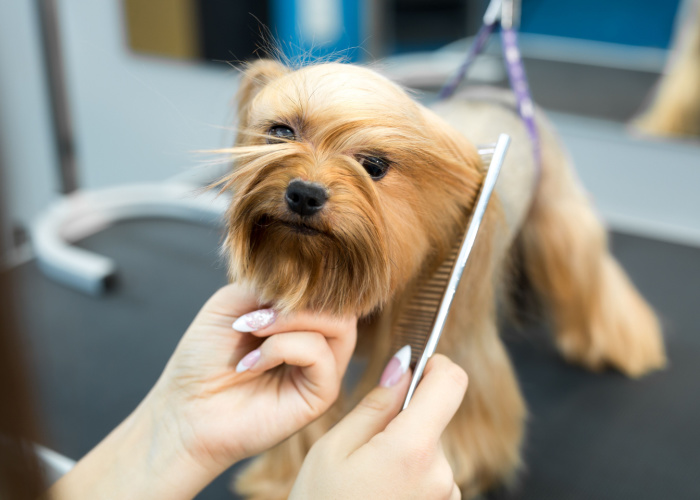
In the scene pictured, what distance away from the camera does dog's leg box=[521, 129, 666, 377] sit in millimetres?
924

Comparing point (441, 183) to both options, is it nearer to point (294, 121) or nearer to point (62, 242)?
point (294, 121)

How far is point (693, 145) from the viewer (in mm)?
1441

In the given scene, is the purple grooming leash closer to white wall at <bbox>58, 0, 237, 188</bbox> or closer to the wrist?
the wrist

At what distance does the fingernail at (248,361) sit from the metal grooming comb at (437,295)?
5.0 inches

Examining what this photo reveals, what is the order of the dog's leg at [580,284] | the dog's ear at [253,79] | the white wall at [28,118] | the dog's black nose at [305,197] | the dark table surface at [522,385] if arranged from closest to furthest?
the dog's black nose at [305,197] < the dog's ear at [253,79] < the dark table surface at [522,385] < the dog's leg at [580,284] < the white wall at [28,118]

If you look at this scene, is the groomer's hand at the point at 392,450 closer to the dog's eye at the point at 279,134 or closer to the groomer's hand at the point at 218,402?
the groomer's hand at the point at 218,402

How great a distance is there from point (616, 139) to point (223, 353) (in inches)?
52.5

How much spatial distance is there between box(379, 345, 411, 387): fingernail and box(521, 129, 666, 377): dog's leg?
46cm

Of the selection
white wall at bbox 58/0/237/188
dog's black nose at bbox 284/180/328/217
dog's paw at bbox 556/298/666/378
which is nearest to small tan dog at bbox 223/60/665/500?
dog's black nose at bbox 284/180/328/217

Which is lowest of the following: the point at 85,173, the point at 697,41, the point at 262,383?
the point at 85,173

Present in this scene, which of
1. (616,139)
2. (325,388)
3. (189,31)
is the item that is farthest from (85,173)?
(325,388)

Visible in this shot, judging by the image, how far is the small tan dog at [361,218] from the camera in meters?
0.44

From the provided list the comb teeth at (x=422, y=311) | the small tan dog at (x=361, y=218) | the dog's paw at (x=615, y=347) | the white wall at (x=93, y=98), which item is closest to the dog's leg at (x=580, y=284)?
the dog's paw at (x=615, y=347)

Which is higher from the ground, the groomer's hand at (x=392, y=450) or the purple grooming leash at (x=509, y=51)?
the purple grooming leash at (x=509, y=51)
